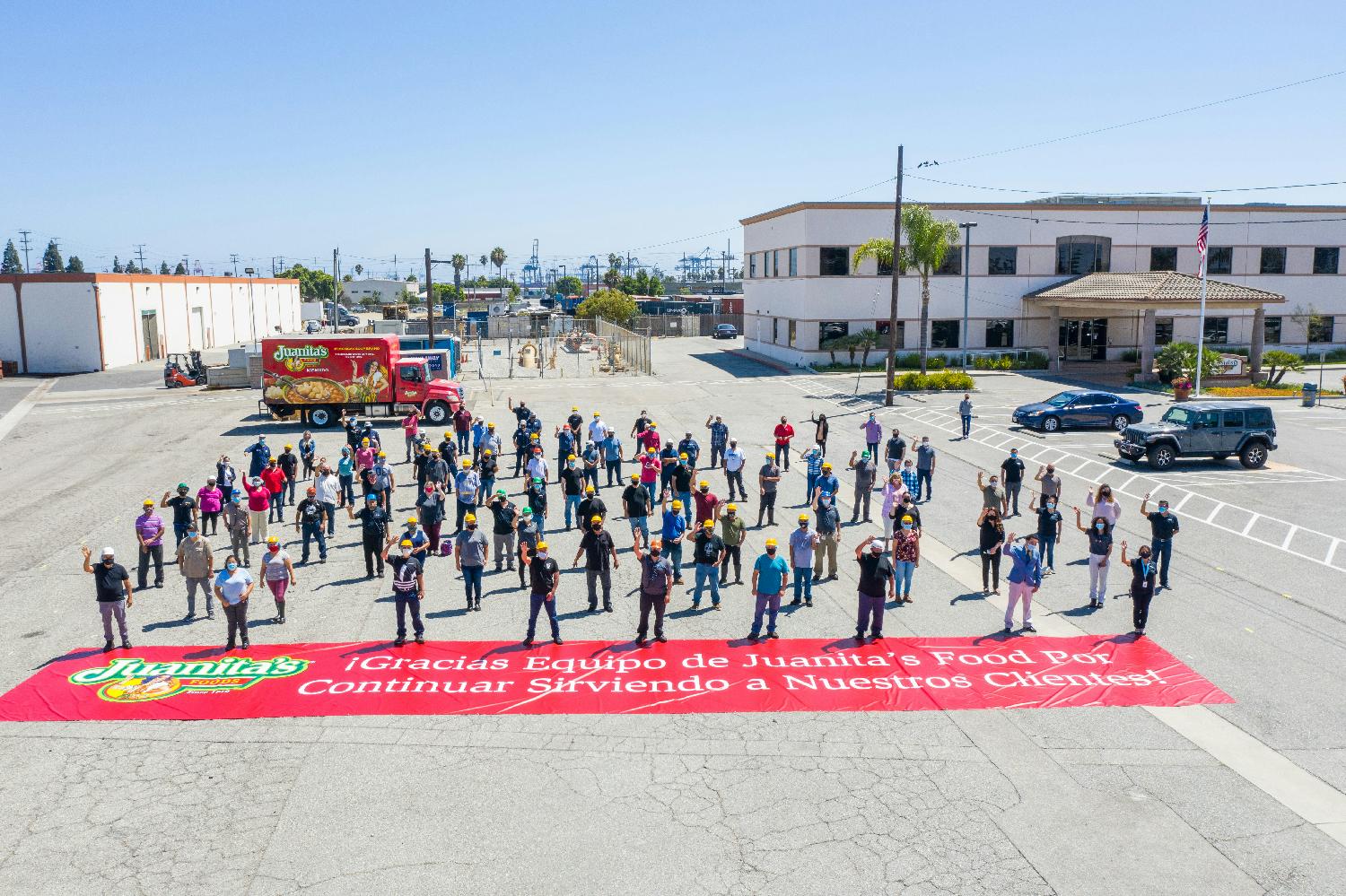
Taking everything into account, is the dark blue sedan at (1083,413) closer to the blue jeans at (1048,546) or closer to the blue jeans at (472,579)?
the blue jeans at (1048,546)

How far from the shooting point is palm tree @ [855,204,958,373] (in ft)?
157

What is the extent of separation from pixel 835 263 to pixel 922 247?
25.3ft

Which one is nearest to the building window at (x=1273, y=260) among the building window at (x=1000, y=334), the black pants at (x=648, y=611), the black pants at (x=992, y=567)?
the building window at (x=1000, y=334)

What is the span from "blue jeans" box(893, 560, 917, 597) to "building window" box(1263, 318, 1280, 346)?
52210mm

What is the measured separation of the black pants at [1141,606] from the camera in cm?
1446

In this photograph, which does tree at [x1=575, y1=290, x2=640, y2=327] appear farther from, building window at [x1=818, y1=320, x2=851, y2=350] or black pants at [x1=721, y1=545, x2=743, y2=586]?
black pants at [x1=721, y1=545, x2=743, y2=586]

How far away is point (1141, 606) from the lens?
14.6 meters

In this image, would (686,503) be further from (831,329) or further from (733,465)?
(831,329)

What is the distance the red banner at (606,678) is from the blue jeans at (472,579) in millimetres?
1543

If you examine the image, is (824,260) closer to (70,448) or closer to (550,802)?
(70,448)

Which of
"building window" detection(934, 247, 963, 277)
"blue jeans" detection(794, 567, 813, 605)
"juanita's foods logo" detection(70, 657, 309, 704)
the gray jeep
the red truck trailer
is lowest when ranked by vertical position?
"juanita's foods logo" detection(70, 657, 309, 704)

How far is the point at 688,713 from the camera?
12289 mm

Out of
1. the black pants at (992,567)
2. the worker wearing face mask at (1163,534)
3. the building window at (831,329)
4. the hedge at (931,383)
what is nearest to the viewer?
the worker wearing face mask at (1163,534)

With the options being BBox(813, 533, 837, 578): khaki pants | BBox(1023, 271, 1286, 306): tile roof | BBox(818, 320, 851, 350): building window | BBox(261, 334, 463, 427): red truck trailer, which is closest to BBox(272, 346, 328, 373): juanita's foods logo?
BBox(261, 334, 463, 427): red truck trailer
